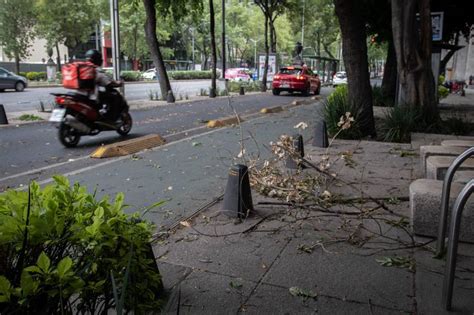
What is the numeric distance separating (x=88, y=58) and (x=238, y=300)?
25.6 ft

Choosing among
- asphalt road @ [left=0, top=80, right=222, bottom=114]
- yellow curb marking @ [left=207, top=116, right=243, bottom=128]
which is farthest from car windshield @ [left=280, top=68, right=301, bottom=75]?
yellow curb marking @ [left=207, top=116, right=243, bottom=128]

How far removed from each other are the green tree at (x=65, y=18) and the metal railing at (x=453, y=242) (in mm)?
42743

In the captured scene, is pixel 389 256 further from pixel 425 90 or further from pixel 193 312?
pixel 425 90

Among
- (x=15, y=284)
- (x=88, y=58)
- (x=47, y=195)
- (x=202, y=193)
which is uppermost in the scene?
(x=88, y=58)

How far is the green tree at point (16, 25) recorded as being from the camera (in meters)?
37.5

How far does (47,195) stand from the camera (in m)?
1.93

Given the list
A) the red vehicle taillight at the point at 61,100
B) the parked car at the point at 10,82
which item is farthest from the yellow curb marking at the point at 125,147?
the parked car at the point at 10,82

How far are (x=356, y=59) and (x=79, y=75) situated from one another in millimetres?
5748

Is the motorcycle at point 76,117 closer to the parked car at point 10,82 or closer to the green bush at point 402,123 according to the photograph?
the green bush at point 402,123

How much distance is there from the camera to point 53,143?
970 cm

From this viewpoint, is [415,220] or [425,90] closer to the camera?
[415,220]

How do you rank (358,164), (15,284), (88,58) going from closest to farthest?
(15,284) < (358,164) < (88,58)

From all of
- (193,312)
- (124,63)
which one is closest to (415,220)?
(193,312)

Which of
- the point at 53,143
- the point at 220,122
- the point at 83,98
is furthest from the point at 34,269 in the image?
the point at 220,122
